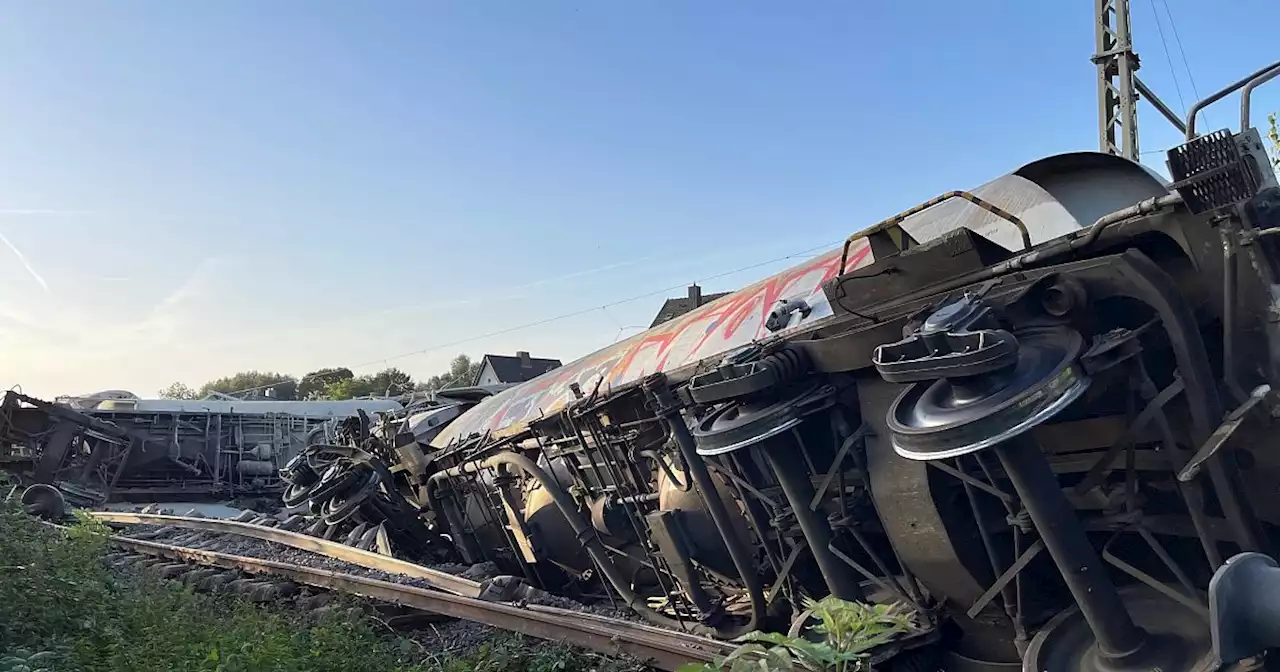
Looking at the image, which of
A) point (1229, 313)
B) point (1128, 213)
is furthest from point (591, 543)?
point (1229, 313)

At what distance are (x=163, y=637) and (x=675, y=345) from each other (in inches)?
169

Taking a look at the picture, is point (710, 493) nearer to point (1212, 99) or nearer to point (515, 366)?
point (1212, 99)

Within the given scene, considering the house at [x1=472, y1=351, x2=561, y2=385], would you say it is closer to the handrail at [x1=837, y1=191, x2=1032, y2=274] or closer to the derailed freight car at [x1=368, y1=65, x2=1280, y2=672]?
the derailed freight car at [x1=368, y1=65, x2=1280, y2=672]

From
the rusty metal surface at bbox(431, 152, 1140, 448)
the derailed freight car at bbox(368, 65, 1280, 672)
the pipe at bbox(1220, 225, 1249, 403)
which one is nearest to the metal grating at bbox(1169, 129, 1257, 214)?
the derailed freight car at bbox(368, 65, 1280, 672)

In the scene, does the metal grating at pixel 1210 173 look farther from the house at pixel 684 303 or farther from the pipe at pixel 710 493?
the house at pixel 684 303

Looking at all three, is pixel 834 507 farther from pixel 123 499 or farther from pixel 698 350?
pixel 123 499

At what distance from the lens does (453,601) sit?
7.23 meters

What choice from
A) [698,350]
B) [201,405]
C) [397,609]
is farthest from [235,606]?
[201,405]

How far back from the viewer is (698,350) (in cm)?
705

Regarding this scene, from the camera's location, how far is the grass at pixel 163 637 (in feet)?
16.6

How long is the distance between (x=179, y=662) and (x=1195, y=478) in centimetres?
528

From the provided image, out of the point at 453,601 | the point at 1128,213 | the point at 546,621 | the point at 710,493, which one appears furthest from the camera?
the point at 453,601

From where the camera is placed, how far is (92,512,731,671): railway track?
5.56m

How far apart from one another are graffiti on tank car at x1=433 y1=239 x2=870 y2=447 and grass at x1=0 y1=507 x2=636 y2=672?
214 cm
